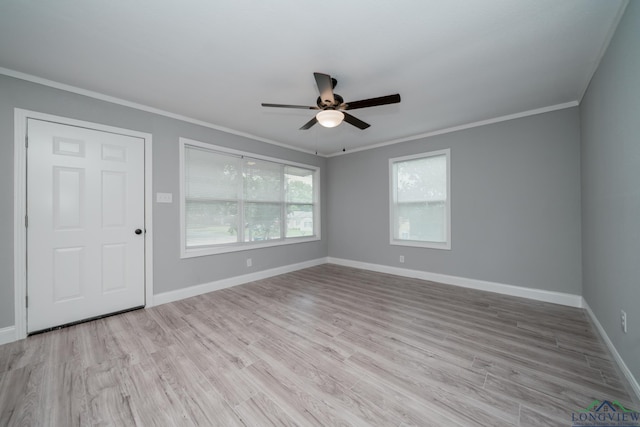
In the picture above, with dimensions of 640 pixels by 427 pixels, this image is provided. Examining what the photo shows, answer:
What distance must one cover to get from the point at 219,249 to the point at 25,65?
2.72m

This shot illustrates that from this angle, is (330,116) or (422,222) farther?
(422,222)

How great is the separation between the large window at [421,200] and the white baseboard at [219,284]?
2.13 meters

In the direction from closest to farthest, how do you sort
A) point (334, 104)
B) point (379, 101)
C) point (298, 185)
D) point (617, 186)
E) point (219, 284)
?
point (617, 186)
point (379, 101)
point (334, 104)
point (219, 284)
point (298, 185)

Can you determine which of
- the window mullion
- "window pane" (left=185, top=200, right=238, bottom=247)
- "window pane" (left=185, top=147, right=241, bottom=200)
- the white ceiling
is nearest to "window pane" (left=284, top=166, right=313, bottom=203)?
the window mullion

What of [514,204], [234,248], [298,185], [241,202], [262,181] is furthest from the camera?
[298,185]

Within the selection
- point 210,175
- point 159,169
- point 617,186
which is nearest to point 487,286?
point 617,186

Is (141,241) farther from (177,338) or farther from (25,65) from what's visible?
(25,65)

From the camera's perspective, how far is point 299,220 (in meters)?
5.15

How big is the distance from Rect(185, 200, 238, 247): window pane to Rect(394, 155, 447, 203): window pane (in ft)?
9.98

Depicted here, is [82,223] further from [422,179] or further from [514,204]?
[514,204]

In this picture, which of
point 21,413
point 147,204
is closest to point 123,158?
point 147,204

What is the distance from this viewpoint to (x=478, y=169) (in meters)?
3.62

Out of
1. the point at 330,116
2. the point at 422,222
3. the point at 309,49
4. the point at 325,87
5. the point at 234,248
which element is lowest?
the point at 234,248

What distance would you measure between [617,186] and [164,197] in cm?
457
